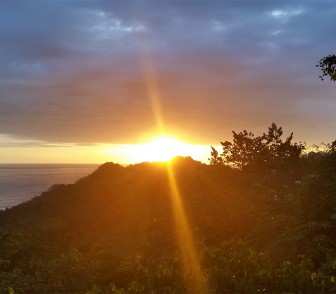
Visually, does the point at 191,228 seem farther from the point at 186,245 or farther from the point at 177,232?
the point at 186,245

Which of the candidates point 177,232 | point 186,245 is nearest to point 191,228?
point 177,232

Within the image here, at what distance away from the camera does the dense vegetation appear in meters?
12.4

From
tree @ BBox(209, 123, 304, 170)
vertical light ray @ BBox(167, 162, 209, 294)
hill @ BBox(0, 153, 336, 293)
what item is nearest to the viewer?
vertical light ray @ BBox(167, 162, 209, 294)

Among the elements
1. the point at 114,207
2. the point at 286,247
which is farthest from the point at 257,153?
the point at 286,247

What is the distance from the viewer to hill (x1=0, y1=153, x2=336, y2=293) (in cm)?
1225

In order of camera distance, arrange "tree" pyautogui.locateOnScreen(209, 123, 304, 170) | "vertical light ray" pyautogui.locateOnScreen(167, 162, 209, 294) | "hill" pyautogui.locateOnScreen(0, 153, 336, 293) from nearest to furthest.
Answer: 1. "vertical light ray" pyautogui.locateOnScreen(167, 162, 209, 294)
2. "hill" pyautogui.locateOnScreen(0, 153, 336, 293)
3. "tree" pyautogui.locateOnScreen(209, 123, 304, 170)

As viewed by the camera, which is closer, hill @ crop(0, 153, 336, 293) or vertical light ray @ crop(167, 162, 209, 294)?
vertical light ray @ crop(167, 162, 209, 294)

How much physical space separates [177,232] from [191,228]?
0.80 meters

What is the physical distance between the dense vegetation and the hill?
0.05 m

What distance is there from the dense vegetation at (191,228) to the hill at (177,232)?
54mm

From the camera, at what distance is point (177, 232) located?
70.0 ft

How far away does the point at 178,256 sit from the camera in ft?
53.4

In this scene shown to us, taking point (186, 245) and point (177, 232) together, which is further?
point (177, 232)

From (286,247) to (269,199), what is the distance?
9625 millimetres
